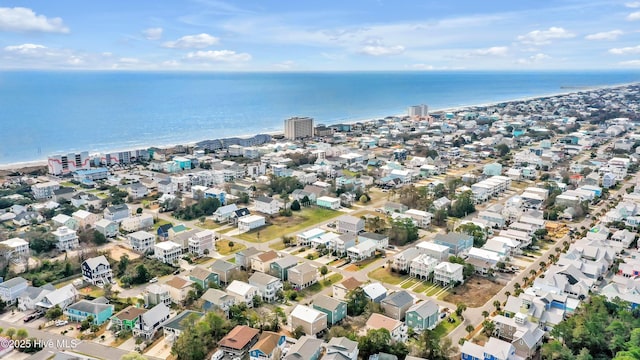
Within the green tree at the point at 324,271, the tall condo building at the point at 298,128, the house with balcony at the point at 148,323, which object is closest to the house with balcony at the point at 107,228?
the house with balcony at the point at 148,323

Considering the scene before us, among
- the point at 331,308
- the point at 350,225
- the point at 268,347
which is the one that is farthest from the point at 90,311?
the point at 350,225

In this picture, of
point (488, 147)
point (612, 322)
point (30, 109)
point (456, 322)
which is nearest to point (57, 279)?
point (456, 322)

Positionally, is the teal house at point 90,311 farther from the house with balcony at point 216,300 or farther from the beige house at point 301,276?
the beige house at point 301,276

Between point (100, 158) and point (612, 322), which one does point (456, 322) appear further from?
point (100, 158)

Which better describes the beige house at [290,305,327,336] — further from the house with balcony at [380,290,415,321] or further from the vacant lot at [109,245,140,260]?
the vacant lot at [109,245,140,260]

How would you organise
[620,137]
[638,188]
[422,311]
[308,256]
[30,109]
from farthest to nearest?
[30,109] < [620,137] < [638,188] < [308,256] < [422,311]

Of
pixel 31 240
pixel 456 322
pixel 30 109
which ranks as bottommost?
pixel 456 322
